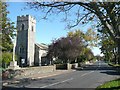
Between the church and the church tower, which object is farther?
the church tower

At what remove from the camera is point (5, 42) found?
111 ft

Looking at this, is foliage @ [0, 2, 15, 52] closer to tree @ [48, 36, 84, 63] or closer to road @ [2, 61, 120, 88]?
road @ [2, 61, 120, 88]

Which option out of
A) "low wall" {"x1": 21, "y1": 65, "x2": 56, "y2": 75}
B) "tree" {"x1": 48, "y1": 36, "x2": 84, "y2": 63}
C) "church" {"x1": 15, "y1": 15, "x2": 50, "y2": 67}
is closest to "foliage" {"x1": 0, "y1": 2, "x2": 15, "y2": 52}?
"low wall" {"x1": 21, "y1": 65, "x2": 56, "y2": 75}

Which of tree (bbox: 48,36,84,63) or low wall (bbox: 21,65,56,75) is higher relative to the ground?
tree (bbox: 48,36,84,63)

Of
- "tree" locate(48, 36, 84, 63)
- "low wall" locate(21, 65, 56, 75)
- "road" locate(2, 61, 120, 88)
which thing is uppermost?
"tree" locate(48, 36, 84, 63)

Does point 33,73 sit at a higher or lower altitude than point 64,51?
lower

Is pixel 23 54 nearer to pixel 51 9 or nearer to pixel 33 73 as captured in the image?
pixel 33 73

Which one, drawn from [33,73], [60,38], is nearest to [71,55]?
[60,38]

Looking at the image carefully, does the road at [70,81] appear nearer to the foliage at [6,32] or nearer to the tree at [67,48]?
the foliage at [6,32]

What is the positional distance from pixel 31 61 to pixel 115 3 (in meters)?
74.7

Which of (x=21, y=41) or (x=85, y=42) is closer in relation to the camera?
(x=85, y=42)

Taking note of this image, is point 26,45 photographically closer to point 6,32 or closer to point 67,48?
point 67,48

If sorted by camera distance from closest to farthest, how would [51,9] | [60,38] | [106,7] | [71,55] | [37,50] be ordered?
1. [106,7]
2. [51,9]
3. [71,55]
4. [60,38]
5. [37,50]

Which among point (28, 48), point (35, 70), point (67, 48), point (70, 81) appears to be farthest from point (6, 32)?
point (28, 48)
